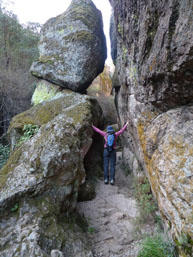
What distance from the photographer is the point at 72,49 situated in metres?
9.12

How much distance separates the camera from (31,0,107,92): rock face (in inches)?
354

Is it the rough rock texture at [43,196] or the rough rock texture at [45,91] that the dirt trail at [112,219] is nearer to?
the rough rock texture at [43,196]

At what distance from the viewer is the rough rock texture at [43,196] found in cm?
333

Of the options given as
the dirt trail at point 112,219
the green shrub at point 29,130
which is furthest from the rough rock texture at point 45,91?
the dirt trail at point 112,219

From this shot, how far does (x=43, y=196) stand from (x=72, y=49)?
24.3 ft

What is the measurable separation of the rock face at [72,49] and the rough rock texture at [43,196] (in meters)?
4.91

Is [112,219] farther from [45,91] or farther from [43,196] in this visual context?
[45,91]

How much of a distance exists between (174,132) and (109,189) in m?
3.70

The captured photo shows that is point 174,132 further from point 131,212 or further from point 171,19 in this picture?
point 131,212

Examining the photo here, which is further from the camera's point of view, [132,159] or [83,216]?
[132,159]

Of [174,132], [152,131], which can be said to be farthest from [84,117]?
[174,132]

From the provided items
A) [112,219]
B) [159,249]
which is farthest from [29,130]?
[159,249]

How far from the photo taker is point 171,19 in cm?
289

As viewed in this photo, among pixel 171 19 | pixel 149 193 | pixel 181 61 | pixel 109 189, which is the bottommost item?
pixel 109 189
